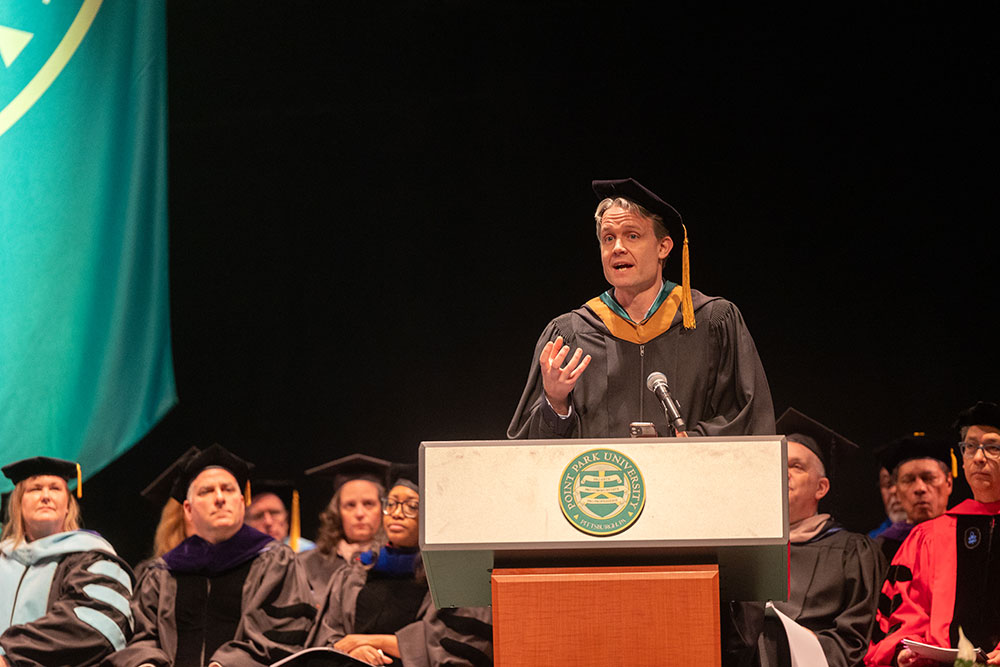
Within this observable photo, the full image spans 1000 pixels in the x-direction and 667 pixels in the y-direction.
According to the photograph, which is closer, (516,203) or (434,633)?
(434,633)

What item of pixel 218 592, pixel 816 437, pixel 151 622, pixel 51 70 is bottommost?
pixel 151 622

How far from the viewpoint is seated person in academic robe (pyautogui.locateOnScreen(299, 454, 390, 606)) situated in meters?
6.09

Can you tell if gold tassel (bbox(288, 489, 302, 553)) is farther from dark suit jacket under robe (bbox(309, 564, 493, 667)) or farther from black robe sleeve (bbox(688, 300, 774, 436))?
black robe sleeve (bbox(688, 300, 774, 436))

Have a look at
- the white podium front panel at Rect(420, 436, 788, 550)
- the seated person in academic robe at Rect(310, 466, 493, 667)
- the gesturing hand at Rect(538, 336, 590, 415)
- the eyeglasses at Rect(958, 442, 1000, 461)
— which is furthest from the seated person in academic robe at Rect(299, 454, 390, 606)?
the white podium front panel at Rect(420, 436, 788, 550)

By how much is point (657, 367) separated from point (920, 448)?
3054 mm

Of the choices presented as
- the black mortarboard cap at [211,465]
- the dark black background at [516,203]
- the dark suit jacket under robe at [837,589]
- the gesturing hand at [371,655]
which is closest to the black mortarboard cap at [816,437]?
the dark black background at [516,203]

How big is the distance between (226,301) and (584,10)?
96.5 inches

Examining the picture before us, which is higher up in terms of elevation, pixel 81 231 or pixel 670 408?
pixel 81 231

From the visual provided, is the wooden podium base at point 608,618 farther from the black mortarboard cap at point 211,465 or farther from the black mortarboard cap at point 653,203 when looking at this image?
the black mortarboard cap at point 211,465

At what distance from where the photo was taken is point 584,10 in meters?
5.88

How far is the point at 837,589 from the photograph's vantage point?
17.6ft

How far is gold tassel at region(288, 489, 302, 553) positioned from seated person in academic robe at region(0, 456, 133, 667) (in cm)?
89

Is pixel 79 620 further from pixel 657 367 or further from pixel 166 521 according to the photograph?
pixel 657 367

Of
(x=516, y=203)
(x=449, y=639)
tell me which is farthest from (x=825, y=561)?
(x=516, y=203)
